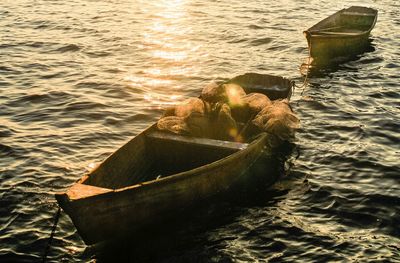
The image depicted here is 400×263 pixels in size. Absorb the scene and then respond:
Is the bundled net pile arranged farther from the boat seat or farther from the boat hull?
the boat hull

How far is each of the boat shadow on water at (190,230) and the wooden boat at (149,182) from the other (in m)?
0.26

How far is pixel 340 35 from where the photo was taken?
20812 mm

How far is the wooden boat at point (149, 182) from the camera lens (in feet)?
25.5

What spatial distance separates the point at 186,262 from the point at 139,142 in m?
3.46

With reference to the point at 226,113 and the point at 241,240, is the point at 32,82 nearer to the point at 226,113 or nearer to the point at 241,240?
the point at 226,113

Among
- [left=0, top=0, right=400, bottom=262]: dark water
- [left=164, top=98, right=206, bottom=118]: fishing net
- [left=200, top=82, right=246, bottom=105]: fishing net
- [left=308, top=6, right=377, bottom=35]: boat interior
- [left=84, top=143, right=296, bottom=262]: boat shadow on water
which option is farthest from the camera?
[left=308, top=6, right=377, bottom=35]: boat interior

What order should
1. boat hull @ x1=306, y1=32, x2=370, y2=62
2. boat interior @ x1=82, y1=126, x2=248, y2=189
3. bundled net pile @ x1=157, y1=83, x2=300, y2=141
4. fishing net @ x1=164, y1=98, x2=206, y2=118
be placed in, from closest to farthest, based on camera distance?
boat interior @ x1=82, y1=126, x2=248, y2=189 < bundled net pile @ x1=157, y1=83, x2=300, y2=141 < fishing net @ x1=164, y1=98, x2=206, y2=118 < boat hull @ x1=306, y1=32, x2=370, y2=62

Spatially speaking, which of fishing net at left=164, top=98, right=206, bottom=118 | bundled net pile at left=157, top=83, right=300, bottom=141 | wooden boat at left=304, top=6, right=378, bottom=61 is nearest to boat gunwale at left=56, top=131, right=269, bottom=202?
bundled net pile at left=157, top=83, right=300, bottom=141

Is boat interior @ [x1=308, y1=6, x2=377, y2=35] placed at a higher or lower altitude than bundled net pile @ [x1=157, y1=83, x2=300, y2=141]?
higher

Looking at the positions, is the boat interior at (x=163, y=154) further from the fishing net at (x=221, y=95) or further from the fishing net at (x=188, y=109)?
the fishing net at (x=221, y=95)

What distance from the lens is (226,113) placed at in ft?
38.2

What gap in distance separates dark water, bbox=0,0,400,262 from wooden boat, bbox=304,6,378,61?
900 mm

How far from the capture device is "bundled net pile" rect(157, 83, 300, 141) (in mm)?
11141

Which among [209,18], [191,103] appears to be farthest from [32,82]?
[209,18]
